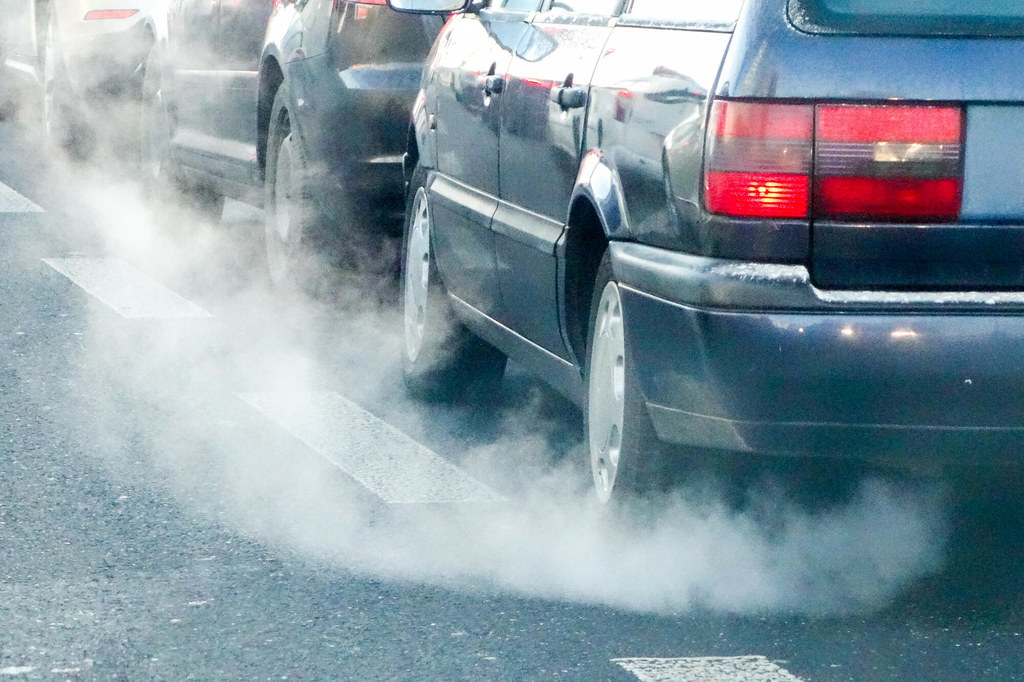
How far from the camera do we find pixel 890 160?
3.67 meters

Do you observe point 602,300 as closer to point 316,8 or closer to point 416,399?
point 416,399

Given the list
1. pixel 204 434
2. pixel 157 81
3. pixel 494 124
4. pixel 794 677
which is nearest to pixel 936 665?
pixel 794 677

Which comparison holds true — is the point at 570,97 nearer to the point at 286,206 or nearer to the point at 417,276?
the point at 417,276

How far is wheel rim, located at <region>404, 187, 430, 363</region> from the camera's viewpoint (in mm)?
6309

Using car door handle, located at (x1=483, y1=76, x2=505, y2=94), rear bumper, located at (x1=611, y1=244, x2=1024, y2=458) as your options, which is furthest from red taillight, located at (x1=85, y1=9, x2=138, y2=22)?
rear bumper, located at (x1=611, y1=244, x2=1024, y2=458)

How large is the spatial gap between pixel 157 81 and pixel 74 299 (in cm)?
217

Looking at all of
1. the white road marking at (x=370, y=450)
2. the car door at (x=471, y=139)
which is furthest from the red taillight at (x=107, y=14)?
the car door at (x=471, y=139)

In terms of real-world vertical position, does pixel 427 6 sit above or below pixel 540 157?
above

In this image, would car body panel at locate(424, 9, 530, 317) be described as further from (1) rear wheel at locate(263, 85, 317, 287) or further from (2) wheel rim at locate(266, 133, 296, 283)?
(2) wheel rim at locate(266, 133, 296, 283)

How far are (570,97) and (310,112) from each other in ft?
10.1

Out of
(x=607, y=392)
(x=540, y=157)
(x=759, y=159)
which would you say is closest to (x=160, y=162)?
(x=540, y=157)

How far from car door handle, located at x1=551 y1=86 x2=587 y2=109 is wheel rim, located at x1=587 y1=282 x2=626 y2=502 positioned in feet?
1.48

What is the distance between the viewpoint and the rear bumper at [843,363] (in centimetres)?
368

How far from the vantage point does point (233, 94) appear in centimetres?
877
